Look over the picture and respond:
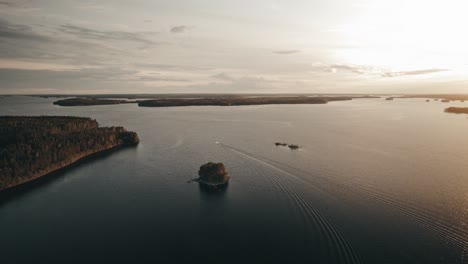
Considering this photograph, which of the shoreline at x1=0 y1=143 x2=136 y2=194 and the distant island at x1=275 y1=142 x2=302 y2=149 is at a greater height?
the distant island at x1=275 y1=142 x2=302 y2=149

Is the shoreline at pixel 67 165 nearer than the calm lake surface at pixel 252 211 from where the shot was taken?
No

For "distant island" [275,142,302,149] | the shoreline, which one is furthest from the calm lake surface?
"distant island" [275,142,302,149]

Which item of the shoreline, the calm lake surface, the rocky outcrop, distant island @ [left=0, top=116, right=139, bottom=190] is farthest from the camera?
distant island @ [left=0, top=116, right=139, bottom=190]

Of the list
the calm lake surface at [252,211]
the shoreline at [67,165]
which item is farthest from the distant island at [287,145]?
the shoreline at [67,165]

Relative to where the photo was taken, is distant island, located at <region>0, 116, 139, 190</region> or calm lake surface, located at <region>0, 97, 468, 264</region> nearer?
calm lake surface, located at <region>0, 97, 468, 264</region>

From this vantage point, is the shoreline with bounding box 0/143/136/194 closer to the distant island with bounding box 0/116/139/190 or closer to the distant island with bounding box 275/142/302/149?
the distant island with bounding box 0/116/139/190

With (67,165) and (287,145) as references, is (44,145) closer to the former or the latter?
(67,165)

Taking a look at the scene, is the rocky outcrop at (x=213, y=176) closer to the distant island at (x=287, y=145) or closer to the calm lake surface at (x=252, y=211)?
the calm lake surface at (x=252, y=211)

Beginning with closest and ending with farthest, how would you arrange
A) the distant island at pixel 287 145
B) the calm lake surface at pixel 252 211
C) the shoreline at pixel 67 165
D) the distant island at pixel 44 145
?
the calm lake surface at pixel 252 211
the shoreline at pixel 67 165
the distant island at pixel 44 145
the distant island at pixel 287 145
